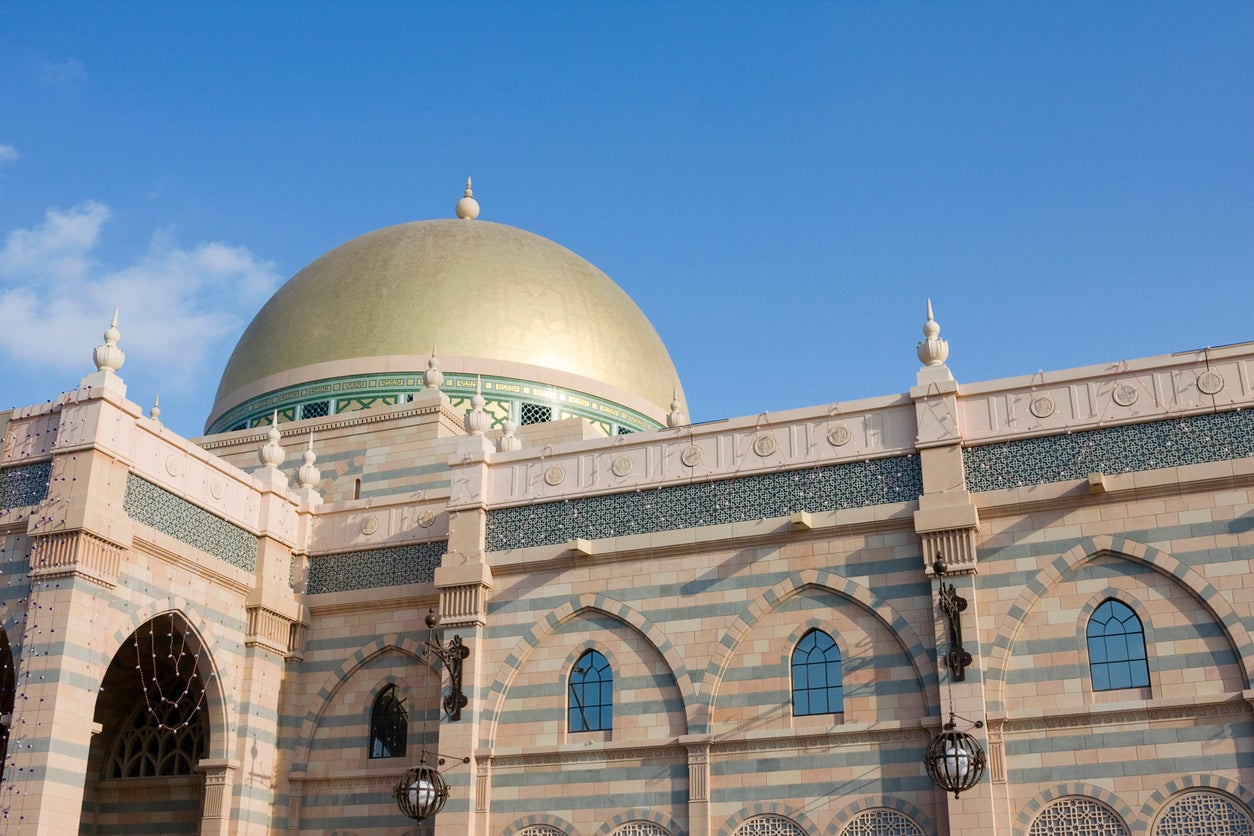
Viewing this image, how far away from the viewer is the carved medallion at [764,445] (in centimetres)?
1669

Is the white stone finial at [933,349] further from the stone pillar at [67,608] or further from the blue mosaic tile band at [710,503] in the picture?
the stone pillar at [67,608]

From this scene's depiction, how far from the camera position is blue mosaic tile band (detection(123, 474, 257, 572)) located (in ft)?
54.6

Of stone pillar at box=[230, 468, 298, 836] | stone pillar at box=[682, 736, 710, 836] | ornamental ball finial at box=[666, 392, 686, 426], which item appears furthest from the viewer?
ornamental ball finial at box=[666, 392, 686, 426]

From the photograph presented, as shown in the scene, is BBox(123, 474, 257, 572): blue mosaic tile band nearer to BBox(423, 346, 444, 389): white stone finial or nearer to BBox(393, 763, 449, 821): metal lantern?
BBox(393, 763, 449, 821): metal lantern

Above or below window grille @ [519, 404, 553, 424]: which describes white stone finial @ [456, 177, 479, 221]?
above

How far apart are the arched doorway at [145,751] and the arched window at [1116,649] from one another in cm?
1083

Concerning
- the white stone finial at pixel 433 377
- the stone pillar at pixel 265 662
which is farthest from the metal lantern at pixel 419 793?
the white stone finial at pixel 433 377

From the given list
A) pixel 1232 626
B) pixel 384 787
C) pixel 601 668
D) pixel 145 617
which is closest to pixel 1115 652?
pixel 1232 626

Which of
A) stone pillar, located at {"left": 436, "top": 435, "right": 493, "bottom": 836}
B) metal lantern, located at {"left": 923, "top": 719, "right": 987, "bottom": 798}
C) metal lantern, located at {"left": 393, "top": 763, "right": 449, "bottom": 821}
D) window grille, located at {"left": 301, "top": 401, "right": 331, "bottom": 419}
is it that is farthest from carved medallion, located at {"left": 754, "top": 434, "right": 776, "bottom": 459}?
window grille, located at {"left": 301, "top": 401, "right": 331, "bottom": 419}

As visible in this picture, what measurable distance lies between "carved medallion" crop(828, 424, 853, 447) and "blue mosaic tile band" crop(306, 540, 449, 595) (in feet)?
16.7

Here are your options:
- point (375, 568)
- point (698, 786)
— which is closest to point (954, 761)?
point (698, 786)

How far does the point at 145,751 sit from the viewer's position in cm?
1955

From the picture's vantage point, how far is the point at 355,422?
893 inches

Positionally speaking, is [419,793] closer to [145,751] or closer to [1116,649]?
[145,751]
